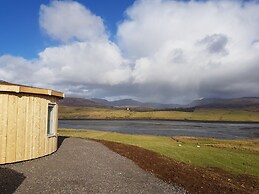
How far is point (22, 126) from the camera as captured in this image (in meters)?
A: 16.0

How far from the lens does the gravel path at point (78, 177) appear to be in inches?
463

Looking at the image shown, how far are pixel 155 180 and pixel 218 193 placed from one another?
2.90 metres

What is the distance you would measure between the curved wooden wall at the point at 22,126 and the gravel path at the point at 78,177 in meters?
0.62

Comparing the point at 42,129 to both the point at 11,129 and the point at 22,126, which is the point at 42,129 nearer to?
the point at 22,126

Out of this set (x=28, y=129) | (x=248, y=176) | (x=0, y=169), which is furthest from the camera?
(x=248, y=176)

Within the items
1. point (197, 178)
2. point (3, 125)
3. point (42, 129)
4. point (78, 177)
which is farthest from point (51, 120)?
point (197, 178)

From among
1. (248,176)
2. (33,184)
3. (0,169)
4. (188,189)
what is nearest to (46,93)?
(0,169)

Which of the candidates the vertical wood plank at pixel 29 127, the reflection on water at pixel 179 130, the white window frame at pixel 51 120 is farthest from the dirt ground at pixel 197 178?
the reflection on water at pixel 179 130

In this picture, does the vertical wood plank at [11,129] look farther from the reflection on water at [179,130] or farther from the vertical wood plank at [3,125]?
the reflection on water at [179,130]

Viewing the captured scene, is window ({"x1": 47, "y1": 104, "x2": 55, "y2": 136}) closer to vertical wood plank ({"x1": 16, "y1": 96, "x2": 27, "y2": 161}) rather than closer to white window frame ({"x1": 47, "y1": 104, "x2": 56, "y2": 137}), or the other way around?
white window frame ({"x1": 47, "y1": 104, "x2": 56, "y2": 137})

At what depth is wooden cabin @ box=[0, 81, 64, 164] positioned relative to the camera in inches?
604

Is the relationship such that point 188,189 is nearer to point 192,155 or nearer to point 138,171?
point 138,171

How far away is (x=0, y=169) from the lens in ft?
46.1

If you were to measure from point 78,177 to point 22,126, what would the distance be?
4.80m
